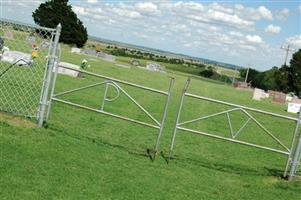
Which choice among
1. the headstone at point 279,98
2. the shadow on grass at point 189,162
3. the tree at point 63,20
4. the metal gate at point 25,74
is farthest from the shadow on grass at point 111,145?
the tree at point 63,20

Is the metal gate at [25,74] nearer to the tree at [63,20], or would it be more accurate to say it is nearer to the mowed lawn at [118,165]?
the mowed lawn at [118,165]

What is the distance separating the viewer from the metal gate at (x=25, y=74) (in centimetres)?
982

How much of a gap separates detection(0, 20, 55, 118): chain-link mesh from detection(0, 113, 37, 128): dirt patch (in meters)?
0.14

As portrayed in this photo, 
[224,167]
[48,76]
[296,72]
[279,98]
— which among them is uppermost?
[296,72]

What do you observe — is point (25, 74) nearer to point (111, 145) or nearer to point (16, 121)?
point (16, 121)

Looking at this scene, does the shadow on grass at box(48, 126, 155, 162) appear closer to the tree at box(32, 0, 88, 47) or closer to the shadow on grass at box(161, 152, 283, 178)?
the shadow on grass at box(161, 152, 283, 178)

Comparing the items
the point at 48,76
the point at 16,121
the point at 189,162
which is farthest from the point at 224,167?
the point at 16,121

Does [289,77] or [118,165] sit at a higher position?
[289,77]

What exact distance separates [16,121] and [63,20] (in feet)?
233

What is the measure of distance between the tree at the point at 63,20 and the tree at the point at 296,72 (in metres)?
34.5

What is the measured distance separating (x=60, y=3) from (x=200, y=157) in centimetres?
7410

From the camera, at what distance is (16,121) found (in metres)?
10.1

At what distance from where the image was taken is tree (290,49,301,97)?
71750 millimetres

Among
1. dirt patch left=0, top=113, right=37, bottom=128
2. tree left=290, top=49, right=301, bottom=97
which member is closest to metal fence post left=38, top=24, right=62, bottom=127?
dirt patch left=0, top=113, right=37, bottom=128
